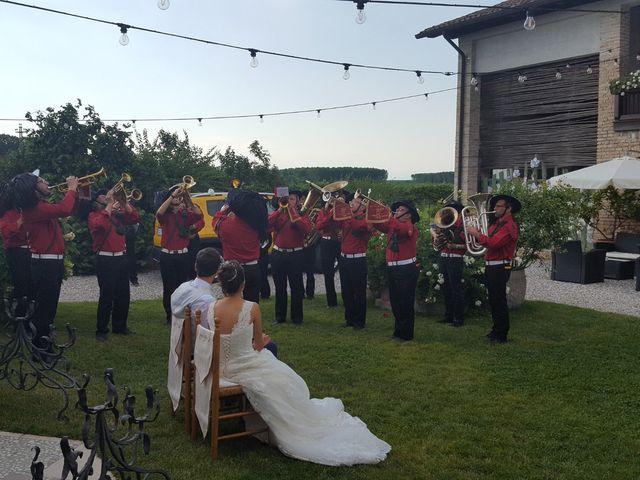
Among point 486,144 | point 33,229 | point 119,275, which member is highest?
point 486,144

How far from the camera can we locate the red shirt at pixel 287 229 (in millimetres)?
9602

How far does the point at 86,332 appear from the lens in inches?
348

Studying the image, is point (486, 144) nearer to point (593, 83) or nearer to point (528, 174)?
point (528, 174)

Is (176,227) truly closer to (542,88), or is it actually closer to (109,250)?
(109,250)

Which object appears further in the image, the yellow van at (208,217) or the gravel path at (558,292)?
the yellow van at (208,217)

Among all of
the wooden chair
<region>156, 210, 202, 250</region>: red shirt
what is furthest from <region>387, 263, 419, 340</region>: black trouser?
the wooden chair

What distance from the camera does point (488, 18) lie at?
18.1m

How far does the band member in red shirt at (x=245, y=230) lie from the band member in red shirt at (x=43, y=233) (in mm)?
1986

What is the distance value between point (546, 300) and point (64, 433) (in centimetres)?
864

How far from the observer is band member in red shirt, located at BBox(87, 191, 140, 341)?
27.2ft

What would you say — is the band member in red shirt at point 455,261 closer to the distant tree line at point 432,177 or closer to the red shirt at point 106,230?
the red shirt at point 106,230

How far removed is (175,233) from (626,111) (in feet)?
38.2

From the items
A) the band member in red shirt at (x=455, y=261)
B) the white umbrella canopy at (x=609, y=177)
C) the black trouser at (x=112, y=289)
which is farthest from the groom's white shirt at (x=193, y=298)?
the white umbrella canopy at (x=609, y=177)

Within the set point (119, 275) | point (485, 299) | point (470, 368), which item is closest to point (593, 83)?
point (485, 299)
